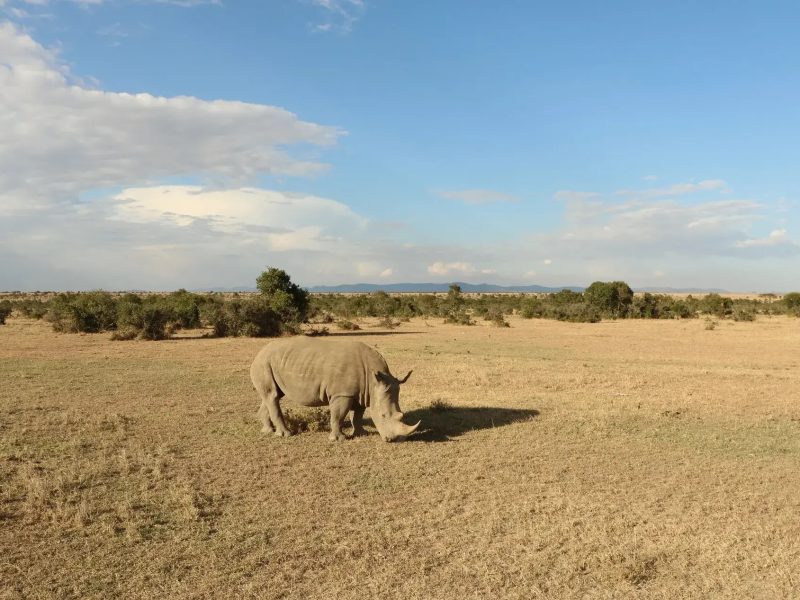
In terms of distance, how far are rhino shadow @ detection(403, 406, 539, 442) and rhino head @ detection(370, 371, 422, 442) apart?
0.59m

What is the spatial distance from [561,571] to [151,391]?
1369 cm

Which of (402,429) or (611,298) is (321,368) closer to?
(402,429)

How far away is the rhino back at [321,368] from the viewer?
1171cm

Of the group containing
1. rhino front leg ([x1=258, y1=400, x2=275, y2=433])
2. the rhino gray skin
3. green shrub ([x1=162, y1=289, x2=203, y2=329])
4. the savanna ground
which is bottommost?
the savanna ground

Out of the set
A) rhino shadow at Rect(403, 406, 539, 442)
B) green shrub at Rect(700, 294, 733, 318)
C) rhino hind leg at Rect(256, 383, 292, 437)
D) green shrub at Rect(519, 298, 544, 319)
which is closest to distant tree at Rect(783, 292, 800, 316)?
green shrub at Rect(700, 294, 733, 318)

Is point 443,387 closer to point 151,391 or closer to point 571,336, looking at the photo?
point 151,391

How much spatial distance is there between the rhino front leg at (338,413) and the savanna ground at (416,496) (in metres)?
0.29

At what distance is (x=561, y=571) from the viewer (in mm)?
6125

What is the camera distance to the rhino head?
36.6ft

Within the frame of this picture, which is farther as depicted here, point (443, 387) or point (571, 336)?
point (571, 336)

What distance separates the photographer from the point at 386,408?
11305 millimetres

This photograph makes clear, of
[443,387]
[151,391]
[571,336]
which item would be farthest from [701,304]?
[151,391]

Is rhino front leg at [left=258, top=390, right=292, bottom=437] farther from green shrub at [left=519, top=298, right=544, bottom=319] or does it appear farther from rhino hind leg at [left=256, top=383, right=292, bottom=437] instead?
green shrub at [left=519, top=298, right=544, bottom=319]

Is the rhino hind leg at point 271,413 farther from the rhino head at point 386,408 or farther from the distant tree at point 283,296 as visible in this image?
the distant tree at point 283,296
